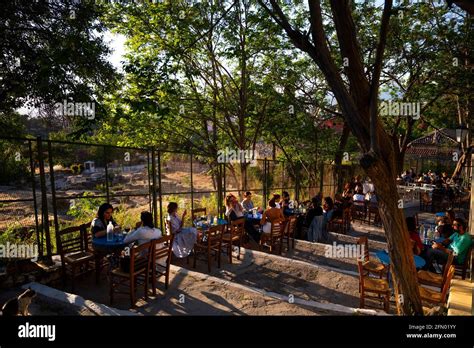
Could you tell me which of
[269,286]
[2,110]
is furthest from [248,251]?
[2,110]

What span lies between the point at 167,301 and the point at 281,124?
11030 millimetres

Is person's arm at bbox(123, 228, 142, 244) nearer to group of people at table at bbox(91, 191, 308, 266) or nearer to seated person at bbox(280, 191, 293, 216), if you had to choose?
group of people at table at bbox(91, 191, 308, 266)

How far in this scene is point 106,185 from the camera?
24.8 ft

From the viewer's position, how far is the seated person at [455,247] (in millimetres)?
6723

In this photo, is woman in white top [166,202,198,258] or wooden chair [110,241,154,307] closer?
wooden chair [110,241,154,307]

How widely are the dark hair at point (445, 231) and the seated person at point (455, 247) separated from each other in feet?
0.72

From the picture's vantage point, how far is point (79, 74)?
843 centimetres

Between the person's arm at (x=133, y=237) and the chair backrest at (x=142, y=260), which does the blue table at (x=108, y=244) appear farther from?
the chair backrest at (x=142, y=260)

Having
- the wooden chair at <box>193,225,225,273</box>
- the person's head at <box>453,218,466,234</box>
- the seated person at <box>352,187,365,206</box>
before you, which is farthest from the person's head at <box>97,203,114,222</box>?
the seated person at <box>352,187,365,206</box>

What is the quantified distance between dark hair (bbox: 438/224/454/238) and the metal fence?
5.71 m

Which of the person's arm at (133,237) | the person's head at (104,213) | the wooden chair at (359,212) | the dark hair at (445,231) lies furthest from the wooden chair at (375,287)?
the wooden chair at (359,212)

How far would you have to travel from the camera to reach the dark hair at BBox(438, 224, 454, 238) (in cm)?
777
